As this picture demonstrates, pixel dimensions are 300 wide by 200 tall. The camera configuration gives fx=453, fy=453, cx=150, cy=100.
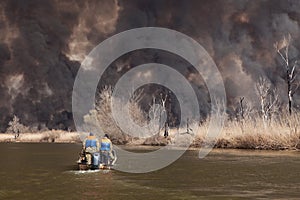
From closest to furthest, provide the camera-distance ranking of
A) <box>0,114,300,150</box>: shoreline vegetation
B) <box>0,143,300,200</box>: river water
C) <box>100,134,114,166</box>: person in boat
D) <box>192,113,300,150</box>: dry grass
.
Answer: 1. <box>0,143,300,200</box>: river water
2. <box>100,134,114,166</box>: person in boat
3. <box>192,113,300,150</box>: dry grass
4. <box>0,114,300,150</box>: shoreline vegetation

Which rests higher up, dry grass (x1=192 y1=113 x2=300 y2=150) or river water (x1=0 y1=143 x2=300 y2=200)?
dry grass (x1=192 y1=113 x2=300 y2=150)

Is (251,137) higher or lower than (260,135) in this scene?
lower

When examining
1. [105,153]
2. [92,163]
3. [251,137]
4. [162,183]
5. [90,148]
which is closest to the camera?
[162,183]

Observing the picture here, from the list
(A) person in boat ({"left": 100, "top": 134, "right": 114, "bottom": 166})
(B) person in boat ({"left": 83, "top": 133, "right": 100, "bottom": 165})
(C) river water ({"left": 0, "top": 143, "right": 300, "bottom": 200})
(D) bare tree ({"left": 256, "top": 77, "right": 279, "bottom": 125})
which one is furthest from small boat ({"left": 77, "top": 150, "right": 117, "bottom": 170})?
A: (D) bare tree ({"left": 256, "top": 77, "right": 279, "bottom": 125})

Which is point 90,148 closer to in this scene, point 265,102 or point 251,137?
point 251,137

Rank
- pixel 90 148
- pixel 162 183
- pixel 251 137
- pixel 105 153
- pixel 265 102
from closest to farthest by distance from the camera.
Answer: pixel 162 183 → pixel 90 148 → pixel 105 153 → pixel 251 137 → pixel 265 102

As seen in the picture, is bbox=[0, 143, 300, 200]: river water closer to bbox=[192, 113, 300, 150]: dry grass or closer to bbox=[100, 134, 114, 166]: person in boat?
bbox=[100, 134, 114, 166]: person in boat

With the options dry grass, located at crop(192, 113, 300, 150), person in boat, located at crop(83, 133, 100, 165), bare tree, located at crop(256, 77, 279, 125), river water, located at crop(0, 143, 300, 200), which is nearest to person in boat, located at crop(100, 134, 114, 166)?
person in boat, located at crop(83, 133, 100, 165)

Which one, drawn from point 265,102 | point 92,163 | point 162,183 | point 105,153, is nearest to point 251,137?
point 105,153

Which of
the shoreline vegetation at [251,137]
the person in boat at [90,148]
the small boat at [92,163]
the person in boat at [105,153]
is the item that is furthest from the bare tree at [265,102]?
the small boat at [92,163]

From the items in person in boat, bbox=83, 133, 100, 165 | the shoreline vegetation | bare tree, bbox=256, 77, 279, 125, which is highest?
bare tree, bbox=256, 77, 279, 125

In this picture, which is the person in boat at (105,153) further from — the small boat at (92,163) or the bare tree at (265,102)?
the bare tree at (265,102)

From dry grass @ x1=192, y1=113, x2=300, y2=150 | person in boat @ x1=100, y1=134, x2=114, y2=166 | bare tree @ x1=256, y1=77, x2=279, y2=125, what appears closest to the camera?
person in boat @ x1=100, y1=134, x2=114, y2=166

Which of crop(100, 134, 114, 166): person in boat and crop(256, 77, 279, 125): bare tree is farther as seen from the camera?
crop(256, 77, 279, 125): bare tree
